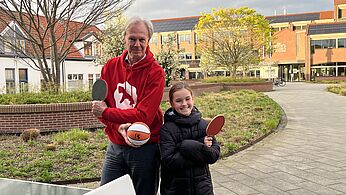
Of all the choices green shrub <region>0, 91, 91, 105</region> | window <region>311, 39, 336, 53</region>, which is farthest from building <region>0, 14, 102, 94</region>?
window <region>311, 39, 336, 53</region>

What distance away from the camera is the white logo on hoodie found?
2512mm

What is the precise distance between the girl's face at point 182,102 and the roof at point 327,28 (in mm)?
57344

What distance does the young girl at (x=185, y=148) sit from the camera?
2.57m

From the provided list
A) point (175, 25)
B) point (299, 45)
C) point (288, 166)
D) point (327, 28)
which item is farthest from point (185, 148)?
point (175, 25)

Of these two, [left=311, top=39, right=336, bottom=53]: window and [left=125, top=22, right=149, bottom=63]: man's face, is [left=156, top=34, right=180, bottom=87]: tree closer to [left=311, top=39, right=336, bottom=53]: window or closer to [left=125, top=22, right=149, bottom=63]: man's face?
[left=125, top=22, right=149, bottom=63]: man's face

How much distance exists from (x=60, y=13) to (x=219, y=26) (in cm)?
2232

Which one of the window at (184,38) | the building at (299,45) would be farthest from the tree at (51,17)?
the window at (184,38)

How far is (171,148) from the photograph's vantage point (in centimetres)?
257

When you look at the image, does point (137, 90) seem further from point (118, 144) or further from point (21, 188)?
point (21, 188)

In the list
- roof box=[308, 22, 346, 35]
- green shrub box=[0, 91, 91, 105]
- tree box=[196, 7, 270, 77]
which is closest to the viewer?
green shrub box=[0, 91, 91, 105]

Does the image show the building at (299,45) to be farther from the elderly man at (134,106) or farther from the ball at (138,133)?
the ball at (138,133)

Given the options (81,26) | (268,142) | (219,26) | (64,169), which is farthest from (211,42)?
(64,169)

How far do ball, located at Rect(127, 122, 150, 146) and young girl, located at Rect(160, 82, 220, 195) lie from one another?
0.28m

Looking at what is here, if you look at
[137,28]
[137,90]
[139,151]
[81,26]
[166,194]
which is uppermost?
[81,26]
